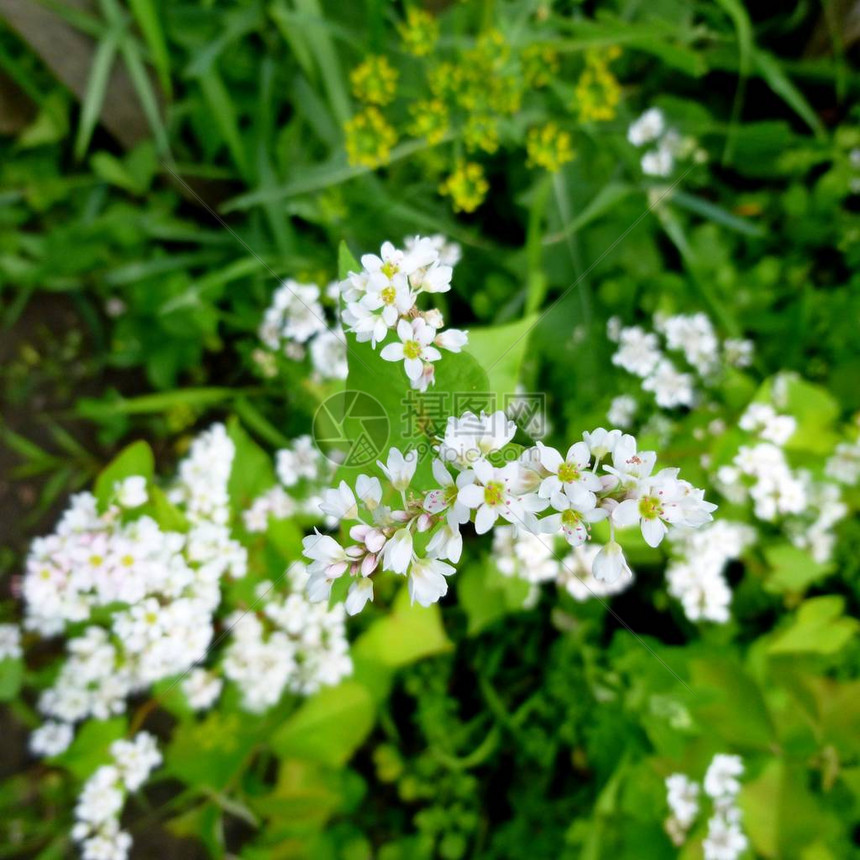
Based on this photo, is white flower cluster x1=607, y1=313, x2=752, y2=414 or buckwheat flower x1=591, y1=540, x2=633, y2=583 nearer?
buckwheat flower x1=591, y1=540, x2=633, y2=583

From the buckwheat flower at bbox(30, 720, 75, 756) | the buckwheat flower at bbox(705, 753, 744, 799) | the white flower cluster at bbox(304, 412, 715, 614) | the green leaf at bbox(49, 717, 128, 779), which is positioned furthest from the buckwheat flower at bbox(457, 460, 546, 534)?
the buckwheat flower at bbox(30, 720, 75, 756)

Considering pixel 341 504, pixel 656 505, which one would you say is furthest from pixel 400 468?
pixel 656 505

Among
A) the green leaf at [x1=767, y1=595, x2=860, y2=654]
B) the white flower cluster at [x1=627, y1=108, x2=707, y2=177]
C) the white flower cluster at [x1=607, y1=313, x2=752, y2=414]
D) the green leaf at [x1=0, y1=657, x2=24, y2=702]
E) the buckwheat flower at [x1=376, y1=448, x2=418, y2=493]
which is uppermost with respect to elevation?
the white flower cluster at [x1=627, y1=108, x2=707, y2=177]

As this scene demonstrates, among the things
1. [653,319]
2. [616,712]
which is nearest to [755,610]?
[616,712]

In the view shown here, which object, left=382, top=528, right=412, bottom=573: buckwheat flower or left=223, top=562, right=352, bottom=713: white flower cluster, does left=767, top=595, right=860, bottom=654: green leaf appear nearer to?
left=223, top=562, right=352, bottom=713: white flower cluster

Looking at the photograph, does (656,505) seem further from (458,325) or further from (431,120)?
(458,325)

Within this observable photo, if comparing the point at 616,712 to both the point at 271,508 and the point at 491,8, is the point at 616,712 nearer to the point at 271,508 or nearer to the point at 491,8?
the point at 271,508
